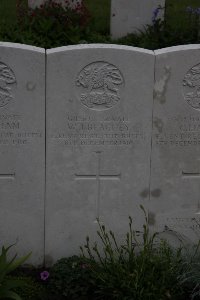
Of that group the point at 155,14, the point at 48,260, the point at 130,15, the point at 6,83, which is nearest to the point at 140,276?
the point at 48,260

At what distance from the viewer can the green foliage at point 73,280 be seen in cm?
443

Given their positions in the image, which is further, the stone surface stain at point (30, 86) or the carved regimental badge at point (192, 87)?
the carved regimental badge at point (192, 87)

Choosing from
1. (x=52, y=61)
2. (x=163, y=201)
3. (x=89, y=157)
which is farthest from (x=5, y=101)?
(x=163, y=201)

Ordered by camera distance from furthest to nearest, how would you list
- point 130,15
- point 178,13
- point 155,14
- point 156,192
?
point 178,13 < point 130,15 < point 155,14 < point 156,192

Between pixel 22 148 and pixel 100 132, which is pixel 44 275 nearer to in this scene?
pixel 22 148

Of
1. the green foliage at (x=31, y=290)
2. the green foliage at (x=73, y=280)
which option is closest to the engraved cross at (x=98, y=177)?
the green foliage at (x=73, y=280)

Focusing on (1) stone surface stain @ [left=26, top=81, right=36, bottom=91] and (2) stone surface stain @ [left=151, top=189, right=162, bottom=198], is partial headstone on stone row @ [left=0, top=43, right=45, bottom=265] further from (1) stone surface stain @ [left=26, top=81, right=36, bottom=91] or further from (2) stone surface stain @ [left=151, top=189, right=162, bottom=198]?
(2) stone surface stain @ [left=151, top=189, right=162, bottom=198]

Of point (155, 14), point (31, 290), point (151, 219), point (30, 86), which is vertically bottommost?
point (31, 290)

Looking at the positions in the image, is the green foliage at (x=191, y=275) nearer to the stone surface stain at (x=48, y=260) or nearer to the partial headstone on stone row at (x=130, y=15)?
the stone surface stain at (x=48, y=260)

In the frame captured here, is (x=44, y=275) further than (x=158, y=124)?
No

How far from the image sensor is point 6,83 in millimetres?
4551

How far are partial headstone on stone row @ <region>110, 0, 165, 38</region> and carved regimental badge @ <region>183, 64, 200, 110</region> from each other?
558cm

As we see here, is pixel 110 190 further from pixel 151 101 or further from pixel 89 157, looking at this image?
pixel 151 101

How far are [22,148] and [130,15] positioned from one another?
6037mm
